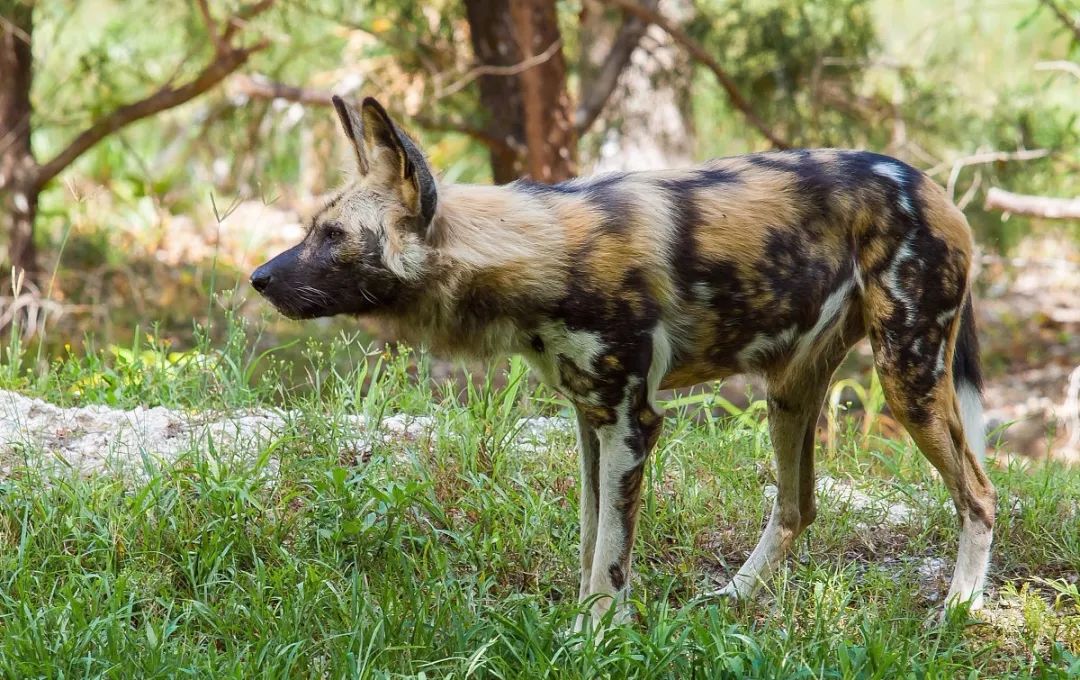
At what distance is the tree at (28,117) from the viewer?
6.73 m

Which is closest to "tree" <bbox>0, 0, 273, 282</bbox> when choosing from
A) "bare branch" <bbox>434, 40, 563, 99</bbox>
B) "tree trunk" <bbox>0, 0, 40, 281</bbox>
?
"tree trunk" <bbox>0, 0, 40, 281</bbox>

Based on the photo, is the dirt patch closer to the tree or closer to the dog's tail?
the dog's tail

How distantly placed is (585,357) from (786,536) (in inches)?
42.9

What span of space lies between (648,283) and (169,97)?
14.9 ft

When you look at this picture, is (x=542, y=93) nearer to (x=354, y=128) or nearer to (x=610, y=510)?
(x=354, y=128)

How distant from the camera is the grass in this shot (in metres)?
2.99

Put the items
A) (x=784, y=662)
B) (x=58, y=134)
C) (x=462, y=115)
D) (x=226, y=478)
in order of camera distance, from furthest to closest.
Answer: (x=58, y=134) < (x=462, y=115) < (x=226, y=478) < (x=784, y=662)

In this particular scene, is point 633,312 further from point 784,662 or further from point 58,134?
point 58,134

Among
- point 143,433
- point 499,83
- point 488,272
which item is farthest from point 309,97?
point 488,272

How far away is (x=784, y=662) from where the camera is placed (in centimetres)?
295

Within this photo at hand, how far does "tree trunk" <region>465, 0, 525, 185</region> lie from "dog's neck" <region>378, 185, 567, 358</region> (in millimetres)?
3518

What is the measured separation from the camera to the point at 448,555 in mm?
3611

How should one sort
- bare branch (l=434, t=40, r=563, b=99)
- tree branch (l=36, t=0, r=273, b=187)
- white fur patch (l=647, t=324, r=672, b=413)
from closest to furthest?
1. white fur patch (l=647, t=324, r=672, b=413)
2. bare branch (l=434, t=40, r=563, b=99)
3. tree branch (l=36, t=0, r=273, b=187)

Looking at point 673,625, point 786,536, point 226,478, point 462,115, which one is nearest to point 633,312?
point 673,625
